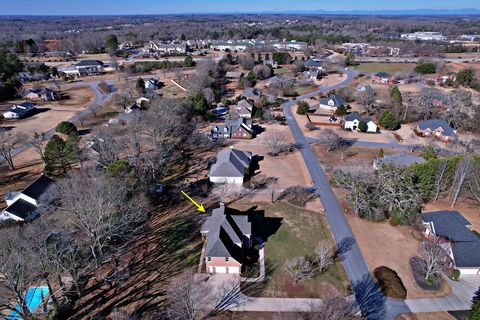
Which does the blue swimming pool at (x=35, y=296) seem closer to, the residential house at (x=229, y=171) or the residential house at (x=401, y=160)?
the residential house at (x=229, y=171)

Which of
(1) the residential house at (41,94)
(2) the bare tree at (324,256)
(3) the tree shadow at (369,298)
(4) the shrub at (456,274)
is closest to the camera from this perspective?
(3) the tree shadow at (369,298)

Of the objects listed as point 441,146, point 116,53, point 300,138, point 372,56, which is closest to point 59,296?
point 300,138

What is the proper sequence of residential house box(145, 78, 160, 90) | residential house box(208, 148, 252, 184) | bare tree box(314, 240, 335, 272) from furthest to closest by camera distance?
1. residential house box(145, 78, 160, 90)
2. residential house box(208, 148, 252, 184)
3. bare tree box(314, 240, 335, 272)

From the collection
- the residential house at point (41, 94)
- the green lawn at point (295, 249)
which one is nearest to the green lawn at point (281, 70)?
the residential house at point (41, 94)

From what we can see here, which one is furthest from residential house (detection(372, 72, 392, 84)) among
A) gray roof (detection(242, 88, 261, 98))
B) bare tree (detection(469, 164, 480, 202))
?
bare tree (detection(469, 164, 480, 202))

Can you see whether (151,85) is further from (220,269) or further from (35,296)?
(220,269)

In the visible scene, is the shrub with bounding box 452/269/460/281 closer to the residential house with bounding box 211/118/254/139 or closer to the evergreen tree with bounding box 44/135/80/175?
the residential house with bounding box 211/118/254/139
